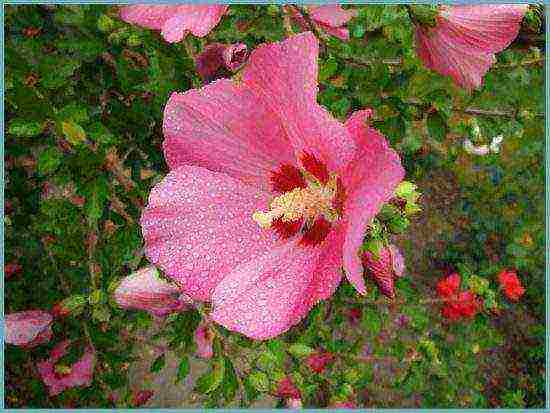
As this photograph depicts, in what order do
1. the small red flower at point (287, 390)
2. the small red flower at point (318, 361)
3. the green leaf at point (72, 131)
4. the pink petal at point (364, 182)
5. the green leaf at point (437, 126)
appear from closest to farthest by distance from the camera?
the pink petal at point (364, 182) < the green leaf at point (72, 131) < the green leaf at point (437, 126) < the small red flower at point (287, 390) < the small red flower at point (318, 361)

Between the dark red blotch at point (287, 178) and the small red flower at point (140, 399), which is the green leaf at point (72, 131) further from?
the small red flower at point (140, 399)

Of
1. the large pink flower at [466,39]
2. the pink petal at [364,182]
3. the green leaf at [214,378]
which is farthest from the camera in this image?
the green leaf at [214,378]

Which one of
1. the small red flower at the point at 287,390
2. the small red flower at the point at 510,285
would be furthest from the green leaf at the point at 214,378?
the small red flower at the point at 510,285

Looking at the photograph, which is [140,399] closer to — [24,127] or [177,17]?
[24,127]

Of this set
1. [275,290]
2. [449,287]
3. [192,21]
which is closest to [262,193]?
[275,290]

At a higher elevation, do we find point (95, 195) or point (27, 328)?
point (95, 195)

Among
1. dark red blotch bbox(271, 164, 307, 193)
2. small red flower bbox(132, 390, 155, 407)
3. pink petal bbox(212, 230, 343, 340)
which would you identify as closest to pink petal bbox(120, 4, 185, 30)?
dark red blotch bbox(271, 164, 307, 193)

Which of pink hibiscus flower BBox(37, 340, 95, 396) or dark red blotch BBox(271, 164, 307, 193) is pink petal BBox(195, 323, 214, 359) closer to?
pink hibiscus flower BBox(37, 340, 95, 396)
